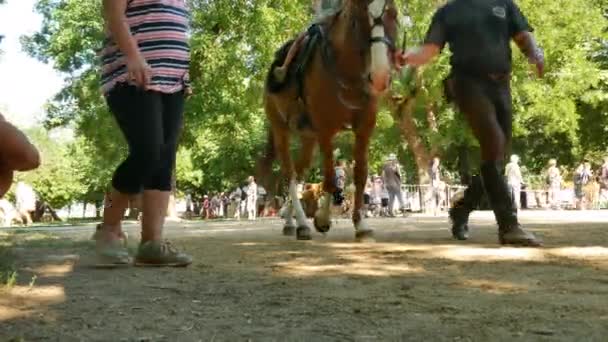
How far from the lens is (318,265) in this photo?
5570 mm

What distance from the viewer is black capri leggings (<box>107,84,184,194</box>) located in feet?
17.6

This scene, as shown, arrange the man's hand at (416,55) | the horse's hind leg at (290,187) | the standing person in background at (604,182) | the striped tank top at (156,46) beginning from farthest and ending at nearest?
the standing person in background at (604,182), the horse's hind leg at (290,187), the man's hand at (416,55), the striped tank top at (156,46)

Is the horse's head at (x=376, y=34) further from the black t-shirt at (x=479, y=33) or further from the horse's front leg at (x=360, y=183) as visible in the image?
the horse's front leg at (x=360, y=183)

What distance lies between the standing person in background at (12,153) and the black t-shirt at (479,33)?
15.5 ft

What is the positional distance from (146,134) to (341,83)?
2.76 metres

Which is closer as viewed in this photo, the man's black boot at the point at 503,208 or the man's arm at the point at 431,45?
the man's black boot at the point at 503,208

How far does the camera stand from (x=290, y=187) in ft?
33.8

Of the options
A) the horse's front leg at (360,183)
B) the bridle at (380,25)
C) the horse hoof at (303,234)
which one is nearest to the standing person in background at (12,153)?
the bridle at (380,25)

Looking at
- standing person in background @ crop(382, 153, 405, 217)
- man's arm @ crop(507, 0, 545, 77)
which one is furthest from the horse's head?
standing person in background @ crop(382, 153, 405, 217)

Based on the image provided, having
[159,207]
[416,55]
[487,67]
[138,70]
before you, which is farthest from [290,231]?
[138,70]

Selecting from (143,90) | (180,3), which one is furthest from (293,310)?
(180,3)

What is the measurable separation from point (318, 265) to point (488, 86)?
280 centimetres

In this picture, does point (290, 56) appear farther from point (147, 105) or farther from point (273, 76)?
point (147, 105)

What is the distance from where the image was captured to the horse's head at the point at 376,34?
6738mm
